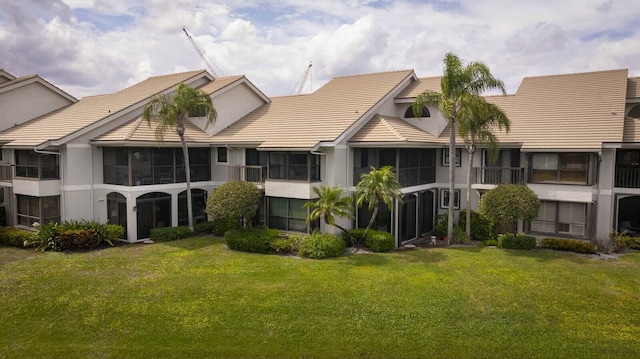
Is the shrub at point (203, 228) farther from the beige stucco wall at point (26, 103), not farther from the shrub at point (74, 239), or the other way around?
the beige stucco wall at point (26, 103)

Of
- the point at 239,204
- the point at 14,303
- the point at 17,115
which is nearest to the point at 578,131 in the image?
the point at 239,204

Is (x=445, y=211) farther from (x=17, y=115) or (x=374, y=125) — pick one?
(x=17, y=115)

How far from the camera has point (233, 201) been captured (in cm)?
2352

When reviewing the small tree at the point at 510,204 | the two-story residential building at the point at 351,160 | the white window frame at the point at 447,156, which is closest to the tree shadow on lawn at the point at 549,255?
the small tree at the point at 510,204

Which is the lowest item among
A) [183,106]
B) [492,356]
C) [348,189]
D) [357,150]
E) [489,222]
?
[492,356]

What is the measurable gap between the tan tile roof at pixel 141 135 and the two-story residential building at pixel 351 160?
0.29 feet

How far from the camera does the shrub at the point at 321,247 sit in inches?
840

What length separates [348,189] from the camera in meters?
24.4

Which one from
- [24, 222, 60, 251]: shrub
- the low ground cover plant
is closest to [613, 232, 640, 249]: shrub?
the low ground cover plant

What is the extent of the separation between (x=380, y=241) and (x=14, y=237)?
60.8 feet

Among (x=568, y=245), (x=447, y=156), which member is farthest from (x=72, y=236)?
(x=568, y=245)

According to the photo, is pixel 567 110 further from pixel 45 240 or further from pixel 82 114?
pixel 82 114

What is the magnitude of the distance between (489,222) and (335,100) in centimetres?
1183

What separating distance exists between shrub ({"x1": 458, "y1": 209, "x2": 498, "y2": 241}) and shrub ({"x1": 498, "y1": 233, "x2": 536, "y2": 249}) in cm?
175
